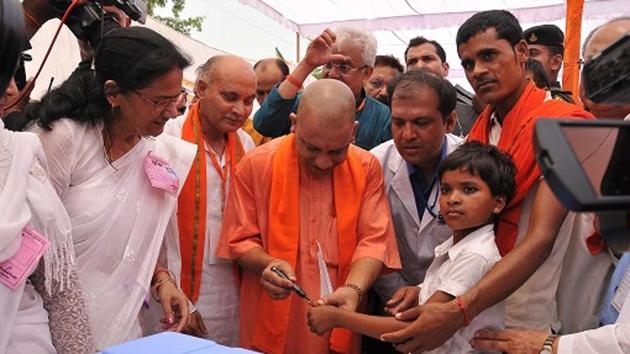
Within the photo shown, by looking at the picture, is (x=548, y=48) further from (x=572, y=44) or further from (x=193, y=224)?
(x=193, y=224)

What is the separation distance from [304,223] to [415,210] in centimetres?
40

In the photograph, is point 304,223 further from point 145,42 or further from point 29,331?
point 29,331

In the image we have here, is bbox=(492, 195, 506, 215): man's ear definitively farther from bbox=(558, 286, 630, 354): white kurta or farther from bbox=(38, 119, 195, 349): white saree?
bbox=(38, 119, 195, 349): white saree

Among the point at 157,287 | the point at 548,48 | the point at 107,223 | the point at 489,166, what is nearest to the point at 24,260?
the point at 107,223

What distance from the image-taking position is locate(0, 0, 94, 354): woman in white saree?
1.18m

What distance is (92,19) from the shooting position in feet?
5.67

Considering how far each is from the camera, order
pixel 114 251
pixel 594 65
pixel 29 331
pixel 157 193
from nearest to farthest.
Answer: pixel 594 65 → pixel 29 331 → pixel 114 251 → pixel 157 193

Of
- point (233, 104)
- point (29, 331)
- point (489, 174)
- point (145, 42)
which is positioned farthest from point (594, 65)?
point (233, 104)

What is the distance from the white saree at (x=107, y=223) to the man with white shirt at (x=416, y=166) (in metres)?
0.80

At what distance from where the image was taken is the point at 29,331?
1.24 meters

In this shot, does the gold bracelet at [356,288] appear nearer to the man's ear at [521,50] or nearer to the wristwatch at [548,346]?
the wristwatch at [548,346]

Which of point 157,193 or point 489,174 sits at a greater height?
point 489,174

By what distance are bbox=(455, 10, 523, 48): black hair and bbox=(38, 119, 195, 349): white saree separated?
111cm

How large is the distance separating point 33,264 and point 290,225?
0.80 meters
